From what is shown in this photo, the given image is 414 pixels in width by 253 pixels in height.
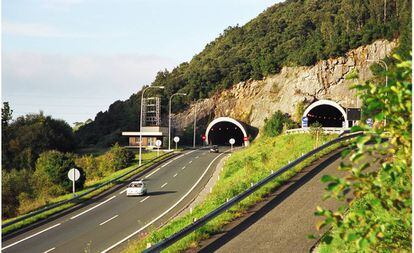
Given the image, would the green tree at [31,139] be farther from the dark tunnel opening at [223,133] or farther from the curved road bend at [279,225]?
the curved road bend at [279,225]

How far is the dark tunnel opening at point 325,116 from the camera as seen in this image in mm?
90250

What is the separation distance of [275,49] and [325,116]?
115 ft

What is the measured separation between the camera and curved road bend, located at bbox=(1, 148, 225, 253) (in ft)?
84.2

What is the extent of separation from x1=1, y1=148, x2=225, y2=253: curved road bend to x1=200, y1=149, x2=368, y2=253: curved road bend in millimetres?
5020

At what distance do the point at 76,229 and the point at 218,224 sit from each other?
47.9ft

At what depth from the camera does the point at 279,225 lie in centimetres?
1698

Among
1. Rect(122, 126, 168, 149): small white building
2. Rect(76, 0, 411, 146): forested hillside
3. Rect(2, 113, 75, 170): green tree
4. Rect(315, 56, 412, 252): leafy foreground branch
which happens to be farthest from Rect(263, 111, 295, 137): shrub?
Rect(315, 56, 412, 252): leafy foreground branch

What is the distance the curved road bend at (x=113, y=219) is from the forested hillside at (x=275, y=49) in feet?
188

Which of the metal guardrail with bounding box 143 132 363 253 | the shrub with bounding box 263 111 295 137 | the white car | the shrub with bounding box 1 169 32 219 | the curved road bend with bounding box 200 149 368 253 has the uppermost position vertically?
the shrub with bounding box 263 111 295 137

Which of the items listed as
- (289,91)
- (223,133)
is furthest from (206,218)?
(223,133)

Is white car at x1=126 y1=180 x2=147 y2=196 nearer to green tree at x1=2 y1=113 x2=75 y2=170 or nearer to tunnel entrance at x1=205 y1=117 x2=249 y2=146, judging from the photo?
green tree at x1=2 y1=113 x2=75 y2=170

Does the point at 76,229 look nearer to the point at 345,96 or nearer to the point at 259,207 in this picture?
the point at 259,207

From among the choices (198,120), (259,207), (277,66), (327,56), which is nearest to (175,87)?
(198,120)

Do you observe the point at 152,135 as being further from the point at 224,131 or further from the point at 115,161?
the point at 115,161
